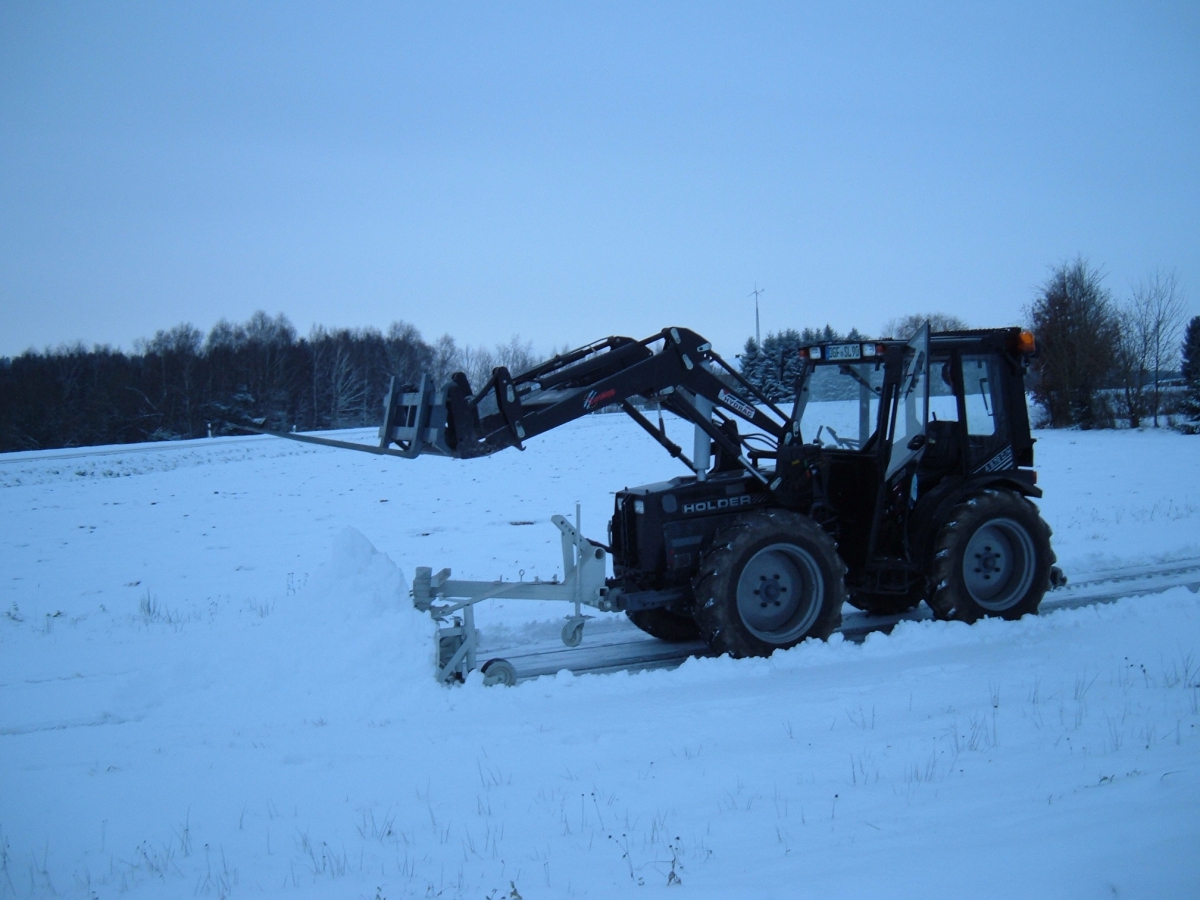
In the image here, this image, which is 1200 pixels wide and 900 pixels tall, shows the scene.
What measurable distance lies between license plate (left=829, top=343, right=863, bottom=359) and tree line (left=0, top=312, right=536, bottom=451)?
3478 centimetres

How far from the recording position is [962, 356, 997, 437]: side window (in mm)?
8039

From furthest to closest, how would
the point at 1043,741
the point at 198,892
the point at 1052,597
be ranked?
the point at 1052,597 → the point at 1043,741 → the point at 198,892

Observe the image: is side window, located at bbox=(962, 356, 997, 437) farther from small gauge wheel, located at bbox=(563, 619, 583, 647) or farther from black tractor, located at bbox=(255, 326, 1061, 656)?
small gauge wheel, located at bbox=(563, 619, 583, 647)

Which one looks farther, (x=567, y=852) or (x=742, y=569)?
(x=742, y=569)

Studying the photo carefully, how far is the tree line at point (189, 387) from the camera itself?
155 ft

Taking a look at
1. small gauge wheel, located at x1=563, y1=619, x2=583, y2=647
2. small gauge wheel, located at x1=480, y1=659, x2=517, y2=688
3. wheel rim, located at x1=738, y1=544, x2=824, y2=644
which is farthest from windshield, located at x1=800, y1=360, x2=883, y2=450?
small gauge wheel, located at x1=480, y1=659, x2=517, y2=688

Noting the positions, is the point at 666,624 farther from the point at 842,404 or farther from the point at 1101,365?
the point at 1101,365

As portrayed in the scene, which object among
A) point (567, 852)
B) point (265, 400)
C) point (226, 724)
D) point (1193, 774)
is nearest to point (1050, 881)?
point (1193, 774)

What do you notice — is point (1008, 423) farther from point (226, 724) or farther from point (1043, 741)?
point (226, 724)

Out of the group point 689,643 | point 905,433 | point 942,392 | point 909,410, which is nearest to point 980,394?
point 942,392

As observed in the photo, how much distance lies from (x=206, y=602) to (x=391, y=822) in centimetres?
691

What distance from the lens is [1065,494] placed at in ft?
55.6

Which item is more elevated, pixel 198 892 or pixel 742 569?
pixel 742 569

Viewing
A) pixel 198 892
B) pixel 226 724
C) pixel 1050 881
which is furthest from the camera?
pixel 226 724
